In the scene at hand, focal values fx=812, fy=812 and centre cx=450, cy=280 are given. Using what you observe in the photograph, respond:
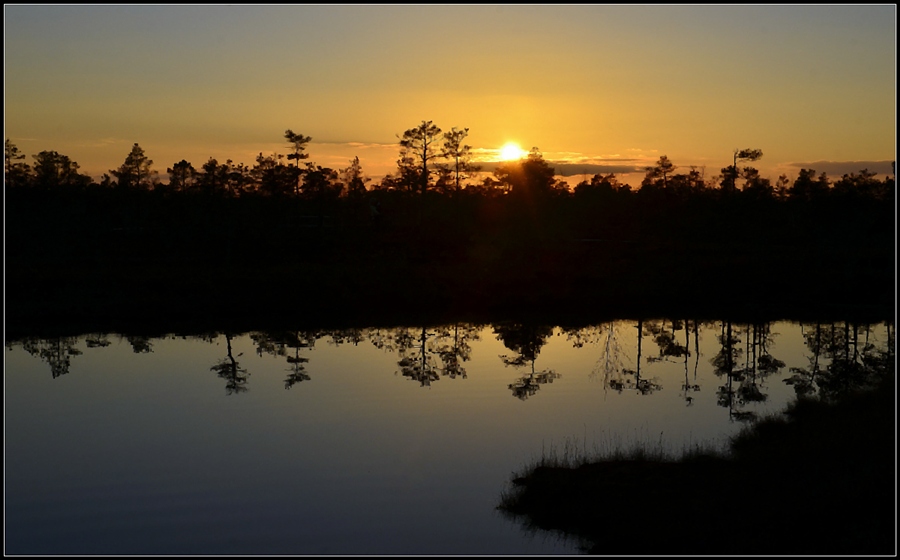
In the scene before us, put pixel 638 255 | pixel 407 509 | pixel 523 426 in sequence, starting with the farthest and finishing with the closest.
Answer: pixel 638 255 → pixel 523 426 → pixel 407 509

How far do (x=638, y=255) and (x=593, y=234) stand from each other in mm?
15346

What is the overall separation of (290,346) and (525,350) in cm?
945

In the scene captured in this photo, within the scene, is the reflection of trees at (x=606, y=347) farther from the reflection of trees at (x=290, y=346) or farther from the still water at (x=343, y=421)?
the reflection of trees at (x=290, y=346)

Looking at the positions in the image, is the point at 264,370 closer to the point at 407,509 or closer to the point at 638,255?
the point at 407,509

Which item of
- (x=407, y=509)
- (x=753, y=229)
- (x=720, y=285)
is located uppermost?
(x=753, y=229)

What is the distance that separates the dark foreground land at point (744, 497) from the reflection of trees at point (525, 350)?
929cm

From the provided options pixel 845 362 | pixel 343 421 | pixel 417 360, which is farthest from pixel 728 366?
pixel 343 421

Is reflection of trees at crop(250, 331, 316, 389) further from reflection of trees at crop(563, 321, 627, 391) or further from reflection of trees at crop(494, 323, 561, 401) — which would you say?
reflection of trees at crop(563, 321, 627, 391)

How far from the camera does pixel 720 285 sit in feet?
164

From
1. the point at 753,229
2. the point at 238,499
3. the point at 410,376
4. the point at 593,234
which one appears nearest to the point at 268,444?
the point at 238,499

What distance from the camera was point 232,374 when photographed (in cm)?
2736

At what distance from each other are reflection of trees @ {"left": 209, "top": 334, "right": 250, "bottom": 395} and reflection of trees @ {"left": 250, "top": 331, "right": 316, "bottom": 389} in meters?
1.33

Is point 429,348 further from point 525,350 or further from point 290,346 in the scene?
point 290,346

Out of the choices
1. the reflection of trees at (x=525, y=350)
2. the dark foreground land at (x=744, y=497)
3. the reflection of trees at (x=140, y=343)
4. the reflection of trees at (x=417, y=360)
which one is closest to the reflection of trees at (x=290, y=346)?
the reflection of trees at (x=417, y=360)
